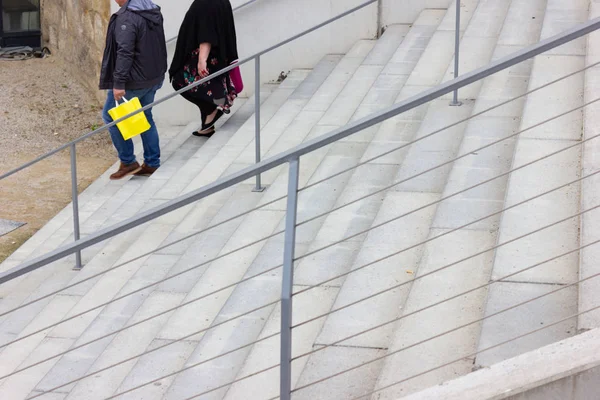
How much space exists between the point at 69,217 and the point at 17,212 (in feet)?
2.47

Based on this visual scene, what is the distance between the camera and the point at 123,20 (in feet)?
21.5

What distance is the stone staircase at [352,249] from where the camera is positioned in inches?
133

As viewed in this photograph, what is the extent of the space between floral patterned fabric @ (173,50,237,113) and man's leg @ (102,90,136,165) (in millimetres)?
612

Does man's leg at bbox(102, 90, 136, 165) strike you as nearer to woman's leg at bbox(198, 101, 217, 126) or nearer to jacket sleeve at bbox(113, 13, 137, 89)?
jacket sleeve at bbox(113, 13, 137, 89)

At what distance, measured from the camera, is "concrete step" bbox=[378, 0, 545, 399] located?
319cm

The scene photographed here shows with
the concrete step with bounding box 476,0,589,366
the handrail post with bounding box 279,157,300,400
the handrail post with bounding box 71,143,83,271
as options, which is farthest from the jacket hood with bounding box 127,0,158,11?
the handrail post with bounding box 279,157,300,400

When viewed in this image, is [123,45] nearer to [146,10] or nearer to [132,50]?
[132,50]

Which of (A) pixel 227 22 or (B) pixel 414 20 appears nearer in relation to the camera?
(A) pixel 227 22

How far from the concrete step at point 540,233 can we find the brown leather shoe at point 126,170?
3.33m

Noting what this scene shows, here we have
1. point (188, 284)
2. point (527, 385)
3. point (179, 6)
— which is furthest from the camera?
point (179, 6)

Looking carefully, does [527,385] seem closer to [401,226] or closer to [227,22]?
[401,226]

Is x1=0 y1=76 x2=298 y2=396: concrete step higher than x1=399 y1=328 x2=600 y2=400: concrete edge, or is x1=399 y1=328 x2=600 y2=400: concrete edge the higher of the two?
x1=399 y1=328 x2=600 y2=400: concrete edge

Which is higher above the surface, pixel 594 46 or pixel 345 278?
pixel 594 46

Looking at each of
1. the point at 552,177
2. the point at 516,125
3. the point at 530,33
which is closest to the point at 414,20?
the point at 530,33
